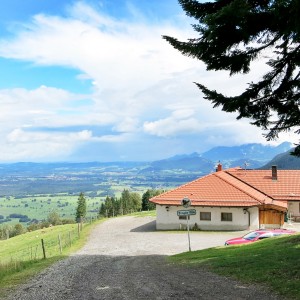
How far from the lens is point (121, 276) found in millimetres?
Answer: 13859

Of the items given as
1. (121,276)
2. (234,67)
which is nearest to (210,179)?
(121,276)

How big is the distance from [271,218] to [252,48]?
30.3 metres

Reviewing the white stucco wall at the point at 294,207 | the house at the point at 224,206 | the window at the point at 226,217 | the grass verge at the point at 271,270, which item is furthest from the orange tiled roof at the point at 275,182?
the grass verge at the point at 271,270

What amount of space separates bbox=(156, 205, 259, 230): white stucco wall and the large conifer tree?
26.3 metres

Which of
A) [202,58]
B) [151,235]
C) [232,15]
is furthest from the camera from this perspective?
[151,235]

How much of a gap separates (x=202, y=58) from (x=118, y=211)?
82779mm

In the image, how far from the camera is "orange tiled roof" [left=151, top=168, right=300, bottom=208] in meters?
38.3

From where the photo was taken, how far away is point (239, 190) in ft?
130

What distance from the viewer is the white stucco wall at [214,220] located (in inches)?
1462

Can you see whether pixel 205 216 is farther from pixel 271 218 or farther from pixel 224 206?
pixel 271 218

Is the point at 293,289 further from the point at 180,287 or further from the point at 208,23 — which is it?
the point at 208,23

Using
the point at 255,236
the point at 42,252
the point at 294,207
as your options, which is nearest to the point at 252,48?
the point at 255,236

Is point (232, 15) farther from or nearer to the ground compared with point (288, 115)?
farther from the ground

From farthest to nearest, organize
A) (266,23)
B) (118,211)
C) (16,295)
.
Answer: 1. (118,211)
2. (16,295)
3. (266,23)
